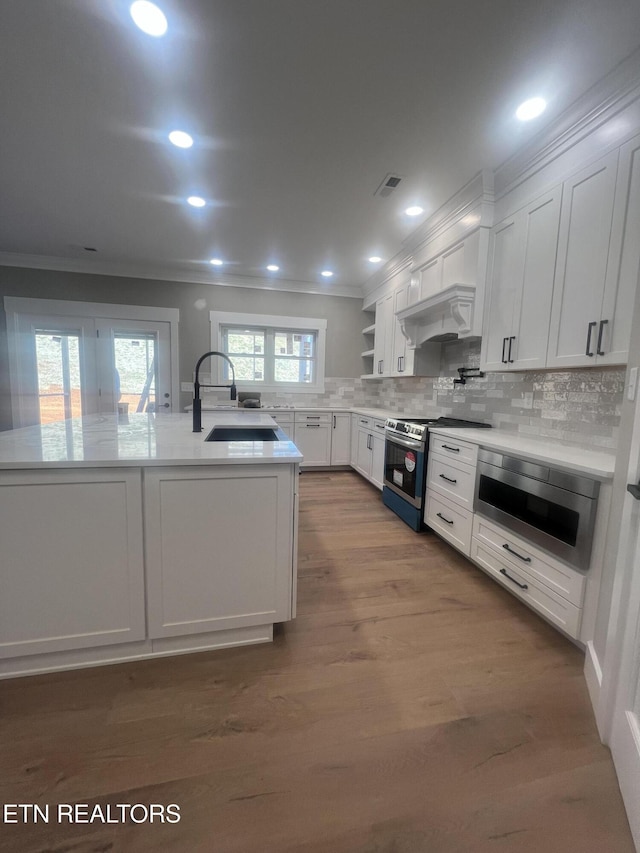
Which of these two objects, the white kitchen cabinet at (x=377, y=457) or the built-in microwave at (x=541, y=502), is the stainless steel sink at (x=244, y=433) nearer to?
the built-in microwave at (x=541, y=502)

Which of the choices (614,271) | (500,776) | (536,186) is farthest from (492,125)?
(500,776)

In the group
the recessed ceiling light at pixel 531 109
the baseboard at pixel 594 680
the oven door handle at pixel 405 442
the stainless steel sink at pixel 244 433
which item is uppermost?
the recessed ceiling light at pixel 531 109

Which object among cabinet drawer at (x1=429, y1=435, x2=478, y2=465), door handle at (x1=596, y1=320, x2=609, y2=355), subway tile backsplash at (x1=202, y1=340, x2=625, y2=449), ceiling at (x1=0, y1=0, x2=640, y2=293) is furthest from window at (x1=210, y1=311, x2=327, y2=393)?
door handle at (x1=596, y1=320, x2=609, y2=355)

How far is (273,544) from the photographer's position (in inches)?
60.2

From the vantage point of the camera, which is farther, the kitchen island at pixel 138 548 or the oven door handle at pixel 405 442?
the oven door handle at pixel 405 442

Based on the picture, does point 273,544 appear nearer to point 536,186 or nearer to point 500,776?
point 500,776

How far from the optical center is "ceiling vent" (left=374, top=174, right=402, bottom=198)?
2.34 metres

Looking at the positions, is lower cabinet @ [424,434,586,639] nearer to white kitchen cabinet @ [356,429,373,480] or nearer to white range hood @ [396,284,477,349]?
white range hood @ [396,284,477,349]

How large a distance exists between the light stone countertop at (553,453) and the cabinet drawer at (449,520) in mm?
→ 511

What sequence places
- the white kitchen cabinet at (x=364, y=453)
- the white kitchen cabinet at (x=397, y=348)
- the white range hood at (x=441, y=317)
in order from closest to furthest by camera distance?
1. the white range hood at (x=441, y=317)
2. the white kitchen cabinet at (x=397, y=348)
3. the white kitchen cabinet at (x=364, y=453)

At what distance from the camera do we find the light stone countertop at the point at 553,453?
4.89 ft

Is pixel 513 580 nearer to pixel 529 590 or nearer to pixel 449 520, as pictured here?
pixel 529 590

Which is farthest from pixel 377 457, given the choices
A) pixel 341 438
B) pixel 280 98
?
pixel 280 98

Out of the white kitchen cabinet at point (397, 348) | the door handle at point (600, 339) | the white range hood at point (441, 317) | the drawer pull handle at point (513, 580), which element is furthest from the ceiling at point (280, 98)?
the drawer pull handle at point (513, 580)
